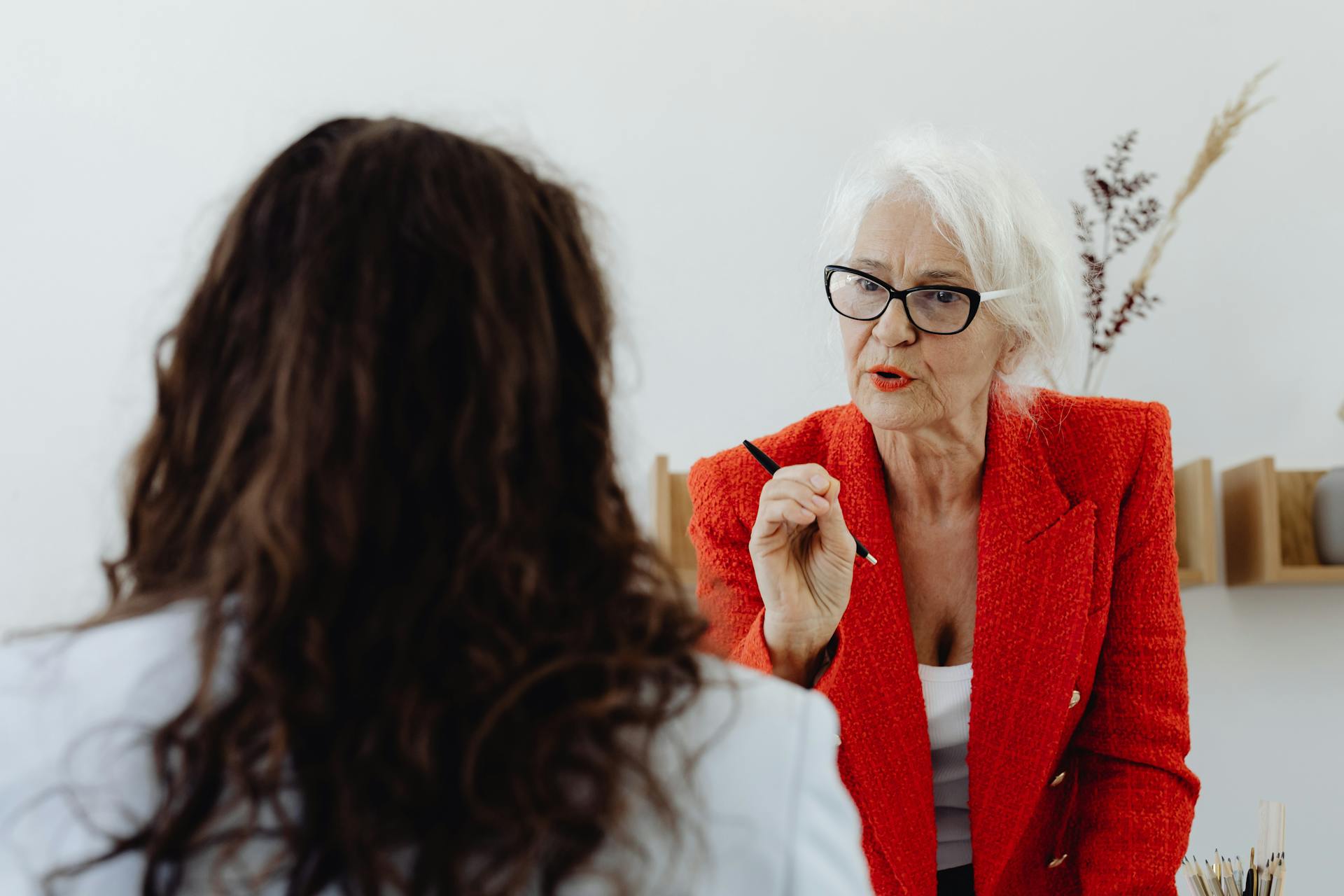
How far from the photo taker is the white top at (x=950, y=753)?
1497 mm

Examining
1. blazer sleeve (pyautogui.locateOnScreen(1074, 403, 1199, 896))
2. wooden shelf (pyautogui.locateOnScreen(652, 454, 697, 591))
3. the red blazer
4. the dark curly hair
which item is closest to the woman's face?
the red blazer

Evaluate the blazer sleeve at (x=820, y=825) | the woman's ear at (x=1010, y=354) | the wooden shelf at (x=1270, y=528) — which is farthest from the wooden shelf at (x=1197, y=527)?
the blazer sleeve at (x=820, y=825)

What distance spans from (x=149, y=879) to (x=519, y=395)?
0.30 m

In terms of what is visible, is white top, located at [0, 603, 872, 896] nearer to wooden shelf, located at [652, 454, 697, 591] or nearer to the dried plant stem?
wooden shelf, located at [652, 454, 697, 591]

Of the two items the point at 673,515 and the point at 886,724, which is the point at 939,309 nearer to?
the point at 886,724

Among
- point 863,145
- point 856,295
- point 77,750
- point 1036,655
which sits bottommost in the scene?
point 1036,655

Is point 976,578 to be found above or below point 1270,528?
above

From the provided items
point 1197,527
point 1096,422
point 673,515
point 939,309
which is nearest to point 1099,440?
point 1096,422

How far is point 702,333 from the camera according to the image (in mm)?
2262

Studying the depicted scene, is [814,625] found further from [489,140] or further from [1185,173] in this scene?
[1185,173]

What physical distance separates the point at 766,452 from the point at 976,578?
323mm

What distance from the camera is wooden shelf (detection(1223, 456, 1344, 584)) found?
207cm

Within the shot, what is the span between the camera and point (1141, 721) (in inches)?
57.5

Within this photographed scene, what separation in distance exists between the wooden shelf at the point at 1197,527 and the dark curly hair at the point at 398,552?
1686 millimetres
